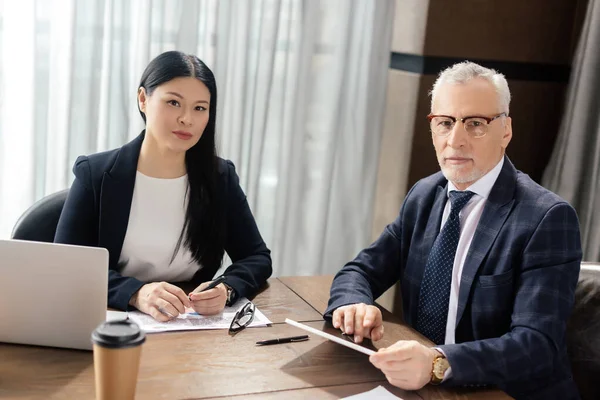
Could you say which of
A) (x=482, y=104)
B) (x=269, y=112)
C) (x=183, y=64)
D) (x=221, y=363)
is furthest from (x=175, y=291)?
(x=269, y=112)

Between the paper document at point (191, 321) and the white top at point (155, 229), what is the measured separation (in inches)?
11.2

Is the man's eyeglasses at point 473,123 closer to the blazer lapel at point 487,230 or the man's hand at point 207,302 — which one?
the blazer lapel at point 487,230

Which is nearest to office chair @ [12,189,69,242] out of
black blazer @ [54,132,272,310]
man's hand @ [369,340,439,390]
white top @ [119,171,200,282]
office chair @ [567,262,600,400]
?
black blazer @ [54,132,272,310]

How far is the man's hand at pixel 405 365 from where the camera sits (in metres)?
1.36

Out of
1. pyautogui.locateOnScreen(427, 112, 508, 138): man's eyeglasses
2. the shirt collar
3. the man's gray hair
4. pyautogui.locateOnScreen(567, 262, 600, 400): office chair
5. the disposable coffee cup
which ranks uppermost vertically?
the man's gray hair

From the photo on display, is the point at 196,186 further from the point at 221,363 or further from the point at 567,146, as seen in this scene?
the point at 567,146

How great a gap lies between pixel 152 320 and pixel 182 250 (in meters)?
0.37

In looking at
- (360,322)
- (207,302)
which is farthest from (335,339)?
(207,302)

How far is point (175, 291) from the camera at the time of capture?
64.7 inches

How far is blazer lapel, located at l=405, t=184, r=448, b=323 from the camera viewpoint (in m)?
1.86

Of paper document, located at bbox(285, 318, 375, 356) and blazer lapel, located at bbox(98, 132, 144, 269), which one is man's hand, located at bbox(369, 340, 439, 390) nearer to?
paper document, located at bbox(285, 318, 375, 356)

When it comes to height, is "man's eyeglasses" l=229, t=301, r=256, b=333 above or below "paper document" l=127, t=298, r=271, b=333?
above

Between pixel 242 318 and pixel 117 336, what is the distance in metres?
0.59

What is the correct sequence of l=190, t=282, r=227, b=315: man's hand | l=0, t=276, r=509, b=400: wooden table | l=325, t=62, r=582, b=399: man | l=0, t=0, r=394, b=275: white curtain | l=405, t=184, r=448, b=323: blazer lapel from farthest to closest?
1. l=0, t=0, r=394, b=275: white curtain
2. l=405, t=184, r=448, b=323: blazer lapel
3. l=190, t=282, r=227, b=315: man's hand
4. l=325, t=62, r=582, b=399: man
5. l=0, t=276, r=509, b=400: wooden table
